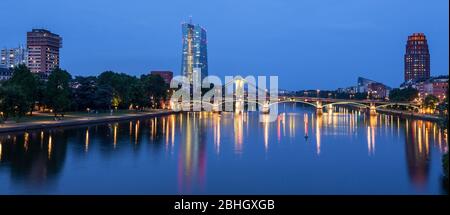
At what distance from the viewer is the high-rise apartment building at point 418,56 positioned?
142000 mm

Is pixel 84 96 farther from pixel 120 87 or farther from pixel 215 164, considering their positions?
pixel 215 164

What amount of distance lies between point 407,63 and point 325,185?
141 m

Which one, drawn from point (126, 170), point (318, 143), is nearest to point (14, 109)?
point (126, 170)

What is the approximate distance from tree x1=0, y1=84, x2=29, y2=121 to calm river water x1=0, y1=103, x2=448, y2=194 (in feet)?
6.99

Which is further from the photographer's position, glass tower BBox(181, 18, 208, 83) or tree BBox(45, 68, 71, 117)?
glass tower BBox(181, 18, 208, 83)

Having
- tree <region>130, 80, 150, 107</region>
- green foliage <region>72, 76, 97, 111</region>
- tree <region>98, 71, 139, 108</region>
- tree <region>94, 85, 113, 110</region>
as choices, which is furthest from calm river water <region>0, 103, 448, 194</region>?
tree <region>130, 80, 150, 107</region>

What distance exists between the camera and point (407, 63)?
146m

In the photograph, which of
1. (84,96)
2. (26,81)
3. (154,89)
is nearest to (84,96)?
(84,96)

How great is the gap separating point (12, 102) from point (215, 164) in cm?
1649

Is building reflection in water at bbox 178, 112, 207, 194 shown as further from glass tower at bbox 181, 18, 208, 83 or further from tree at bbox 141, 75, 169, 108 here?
glass tower at bbox 181, 18, 208, 83

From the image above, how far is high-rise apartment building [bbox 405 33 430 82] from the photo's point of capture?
14200 centimetres

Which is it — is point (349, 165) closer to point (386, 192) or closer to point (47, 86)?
point (386, 192)

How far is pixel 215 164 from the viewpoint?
755 inches

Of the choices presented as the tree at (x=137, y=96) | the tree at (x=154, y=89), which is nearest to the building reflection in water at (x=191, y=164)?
the tree at (x=137, y=96)
